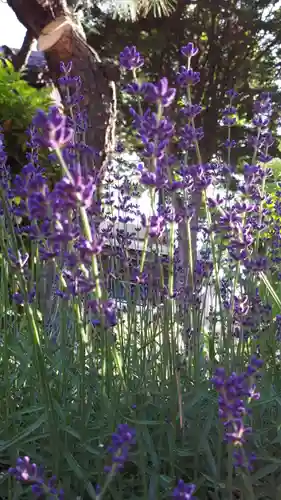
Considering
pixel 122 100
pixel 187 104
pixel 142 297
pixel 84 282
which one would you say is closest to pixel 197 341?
pixel 142 297

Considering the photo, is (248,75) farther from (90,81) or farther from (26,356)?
(26,356)

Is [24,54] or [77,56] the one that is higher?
[24,54]

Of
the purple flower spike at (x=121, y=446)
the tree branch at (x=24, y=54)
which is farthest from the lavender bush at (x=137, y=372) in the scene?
the tree branch at (x=24, y=54)

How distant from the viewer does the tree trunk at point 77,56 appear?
4.85 meters

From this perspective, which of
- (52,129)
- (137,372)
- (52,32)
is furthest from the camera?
(52,32)

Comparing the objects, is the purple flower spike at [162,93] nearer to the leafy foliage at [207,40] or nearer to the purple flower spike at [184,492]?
the purple flower spike at [184,492]

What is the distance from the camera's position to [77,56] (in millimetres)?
5055

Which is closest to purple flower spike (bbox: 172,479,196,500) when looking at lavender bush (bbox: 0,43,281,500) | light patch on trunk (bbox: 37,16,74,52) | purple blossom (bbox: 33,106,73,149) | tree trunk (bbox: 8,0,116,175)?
lavender bush (bbox: 0,43,281,500)

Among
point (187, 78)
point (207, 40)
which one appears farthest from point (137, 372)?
point (207, 40)

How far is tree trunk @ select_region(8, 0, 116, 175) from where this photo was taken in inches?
191

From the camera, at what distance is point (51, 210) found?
2.98 ft

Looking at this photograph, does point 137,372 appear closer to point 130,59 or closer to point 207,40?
point 130,59

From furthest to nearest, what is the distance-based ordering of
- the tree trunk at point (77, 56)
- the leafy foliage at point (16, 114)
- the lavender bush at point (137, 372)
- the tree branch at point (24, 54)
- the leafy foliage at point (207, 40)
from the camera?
the leafy foliage at point (207, 40) < the tree branch at point (24, 54) < the tree trunk at point (77, 56) < the leafy foliage at point (16, 114) < the lavender bush at point (137, 372)

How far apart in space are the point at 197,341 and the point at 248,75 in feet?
41.0
